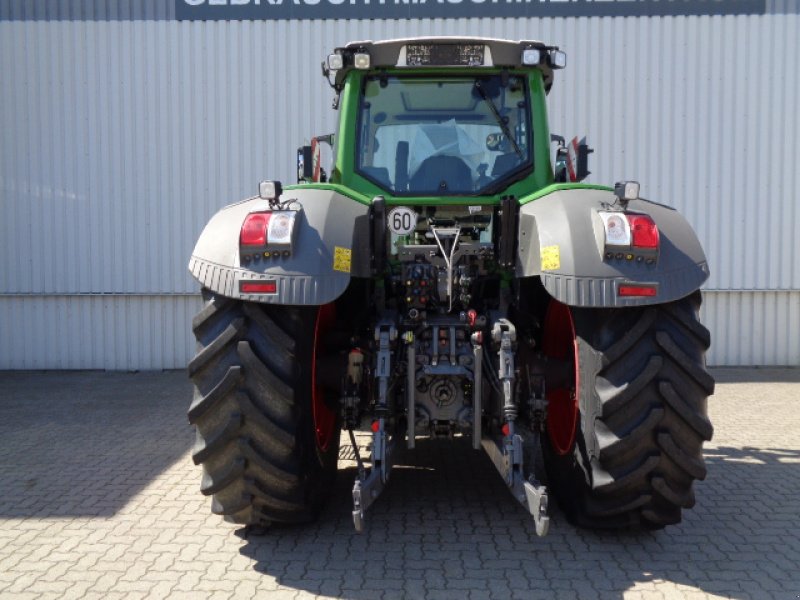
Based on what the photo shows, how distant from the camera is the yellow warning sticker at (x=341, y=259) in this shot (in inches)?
136

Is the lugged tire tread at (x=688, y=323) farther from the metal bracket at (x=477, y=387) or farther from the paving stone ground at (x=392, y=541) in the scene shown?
the paving stone ground at (x=392, y=541)

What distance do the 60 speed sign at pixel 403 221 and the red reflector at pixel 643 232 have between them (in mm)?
1070

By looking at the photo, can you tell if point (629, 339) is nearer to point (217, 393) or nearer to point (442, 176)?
point (442, 176)

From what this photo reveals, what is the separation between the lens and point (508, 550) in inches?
149

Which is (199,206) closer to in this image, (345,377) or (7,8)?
(7,8)

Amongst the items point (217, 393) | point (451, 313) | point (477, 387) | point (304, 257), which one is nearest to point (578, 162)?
point (451, 313)

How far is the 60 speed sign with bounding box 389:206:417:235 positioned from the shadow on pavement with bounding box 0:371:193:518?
2.37m

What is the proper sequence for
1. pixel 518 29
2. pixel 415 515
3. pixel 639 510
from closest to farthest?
pixel 639 510 < pixel 415 515 < pixel 518 29

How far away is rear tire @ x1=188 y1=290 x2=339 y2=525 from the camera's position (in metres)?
3.47

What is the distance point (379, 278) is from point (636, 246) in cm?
141

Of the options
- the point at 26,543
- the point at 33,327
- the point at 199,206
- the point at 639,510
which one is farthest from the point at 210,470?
the point at 33,327

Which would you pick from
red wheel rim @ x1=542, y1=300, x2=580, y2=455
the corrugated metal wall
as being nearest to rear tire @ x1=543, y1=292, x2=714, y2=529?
red wheel rim @ x1=542, y1=300, x2=580, y2=455

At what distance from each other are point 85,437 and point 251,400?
12.1 feet

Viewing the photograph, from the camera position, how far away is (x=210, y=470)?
11.7 ft
